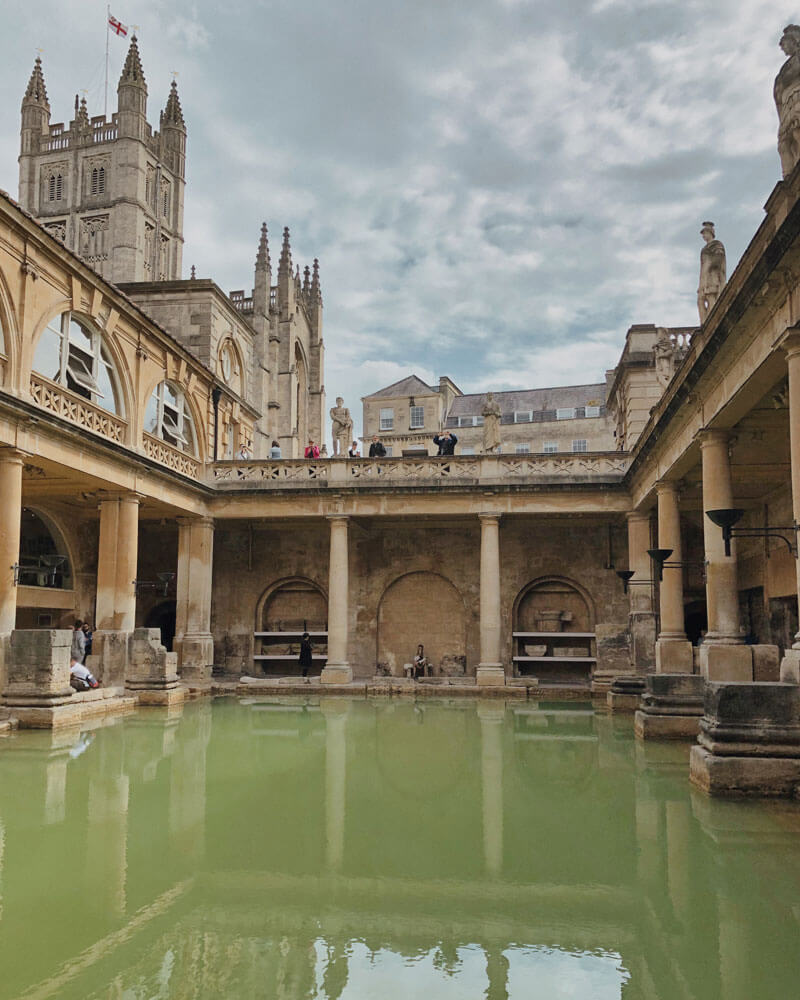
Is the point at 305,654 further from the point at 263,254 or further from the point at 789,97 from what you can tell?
the point at 263,254

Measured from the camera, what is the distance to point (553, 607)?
1022 inches

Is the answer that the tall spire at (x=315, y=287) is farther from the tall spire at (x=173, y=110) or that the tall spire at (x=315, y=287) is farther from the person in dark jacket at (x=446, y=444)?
the person in dark jacket at (x=446, y=444)

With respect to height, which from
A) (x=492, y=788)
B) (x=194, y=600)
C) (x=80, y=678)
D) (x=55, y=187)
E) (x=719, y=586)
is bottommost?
(x=492, y=788)

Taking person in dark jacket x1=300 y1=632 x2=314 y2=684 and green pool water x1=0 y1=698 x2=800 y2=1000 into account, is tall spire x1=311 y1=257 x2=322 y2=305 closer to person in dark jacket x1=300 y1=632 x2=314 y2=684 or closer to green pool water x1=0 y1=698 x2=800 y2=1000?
person in dark jacket x1=300 y1=632 x2=314 y2=684

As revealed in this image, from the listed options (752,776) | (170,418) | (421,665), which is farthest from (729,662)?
(170,418)

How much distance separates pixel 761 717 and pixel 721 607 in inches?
162

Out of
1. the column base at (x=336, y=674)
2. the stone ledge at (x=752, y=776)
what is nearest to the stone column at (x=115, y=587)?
the column base at (x=336, y=674)

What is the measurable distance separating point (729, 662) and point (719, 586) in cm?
131

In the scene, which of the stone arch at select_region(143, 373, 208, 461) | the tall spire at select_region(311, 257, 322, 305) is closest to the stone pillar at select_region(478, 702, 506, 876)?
the stone arch at select_region(143, 373, 208, 461)

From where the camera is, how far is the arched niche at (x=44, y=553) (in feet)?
71.4

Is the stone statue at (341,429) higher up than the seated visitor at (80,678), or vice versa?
the stone statue at (341,429)

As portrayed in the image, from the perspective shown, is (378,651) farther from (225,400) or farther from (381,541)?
(225,400)

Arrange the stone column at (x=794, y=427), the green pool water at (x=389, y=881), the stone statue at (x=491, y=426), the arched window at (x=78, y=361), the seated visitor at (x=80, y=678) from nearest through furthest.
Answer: the green pool water at (x=389, y=881)
the stone column at (x=794, y=427)
the arched window at (x=78, y=361)
the seated visitor at (x=80, y=678)
the stone statue at (x=491, y=426)

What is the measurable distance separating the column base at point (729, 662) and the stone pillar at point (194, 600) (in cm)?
1370
